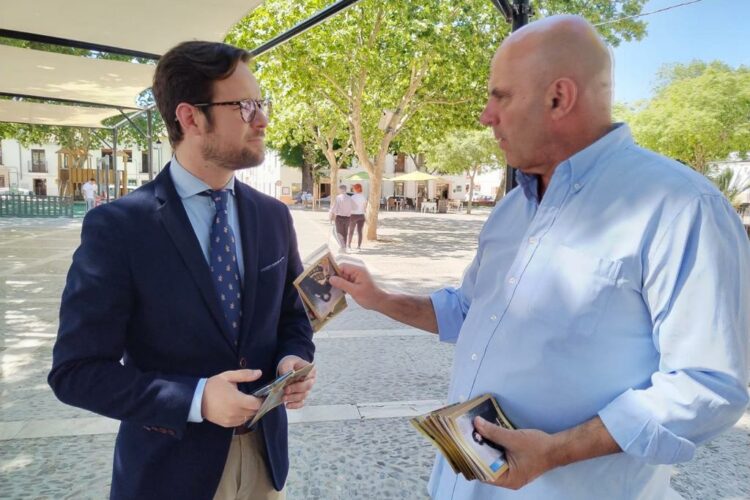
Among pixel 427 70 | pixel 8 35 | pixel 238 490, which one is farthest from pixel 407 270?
pixel 238 490

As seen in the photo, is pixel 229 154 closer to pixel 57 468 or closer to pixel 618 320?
pixel 618 320

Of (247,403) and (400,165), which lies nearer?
(247,403)

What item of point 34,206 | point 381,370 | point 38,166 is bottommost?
point 381,370

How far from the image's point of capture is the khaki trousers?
1.75 metres

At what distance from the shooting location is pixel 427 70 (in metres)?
14.8

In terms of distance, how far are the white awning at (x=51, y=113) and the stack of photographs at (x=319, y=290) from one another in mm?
15885

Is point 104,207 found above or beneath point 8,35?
beneath

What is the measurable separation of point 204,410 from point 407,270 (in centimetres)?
1041

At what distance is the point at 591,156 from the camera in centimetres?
151

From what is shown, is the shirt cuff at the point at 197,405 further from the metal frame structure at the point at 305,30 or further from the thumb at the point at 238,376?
the metal frame structure at the point at 305,30

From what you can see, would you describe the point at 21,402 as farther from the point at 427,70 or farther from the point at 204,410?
the point at 427,70

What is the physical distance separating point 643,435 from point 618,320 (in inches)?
11.4

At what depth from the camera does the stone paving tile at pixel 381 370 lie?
453 cm

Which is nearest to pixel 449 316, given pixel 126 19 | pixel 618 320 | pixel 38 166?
pixel 618 320
